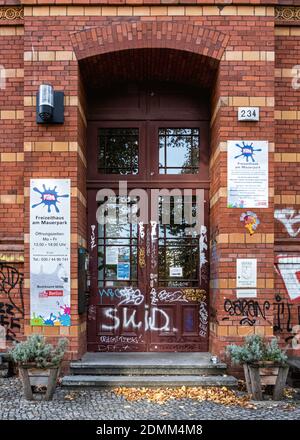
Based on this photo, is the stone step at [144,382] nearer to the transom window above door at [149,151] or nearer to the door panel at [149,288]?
the door panel at [149,288]

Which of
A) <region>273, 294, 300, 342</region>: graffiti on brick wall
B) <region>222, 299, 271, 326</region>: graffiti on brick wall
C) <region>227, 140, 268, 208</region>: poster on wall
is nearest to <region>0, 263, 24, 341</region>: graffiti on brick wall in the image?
<region>222, 299, 271, 326</region>: graffiti on brick wall

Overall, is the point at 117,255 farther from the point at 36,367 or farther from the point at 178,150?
the point at 36,367

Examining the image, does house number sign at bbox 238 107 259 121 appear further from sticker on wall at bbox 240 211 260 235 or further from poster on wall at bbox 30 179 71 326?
poster on wall at bbox 30 179 71 326

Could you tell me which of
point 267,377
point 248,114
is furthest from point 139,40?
point 267,377

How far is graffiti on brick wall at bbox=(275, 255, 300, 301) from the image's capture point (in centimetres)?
→ 779

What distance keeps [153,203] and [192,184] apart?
701 mm

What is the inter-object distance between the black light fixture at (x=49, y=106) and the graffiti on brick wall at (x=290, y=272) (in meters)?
3.88

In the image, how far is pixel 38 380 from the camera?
6410mm

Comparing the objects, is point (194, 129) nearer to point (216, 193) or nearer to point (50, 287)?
point (216, 193)

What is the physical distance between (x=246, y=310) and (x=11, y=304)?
11.4 feet

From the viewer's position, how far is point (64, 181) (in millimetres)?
7488

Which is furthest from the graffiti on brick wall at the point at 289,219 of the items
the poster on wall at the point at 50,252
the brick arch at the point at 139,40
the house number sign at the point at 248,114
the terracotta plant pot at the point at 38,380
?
the terracotta plant pot at the point at 38,380

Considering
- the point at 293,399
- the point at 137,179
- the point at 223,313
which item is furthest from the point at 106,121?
the point at 293,399

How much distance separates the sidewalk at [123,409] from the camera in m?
5.80
